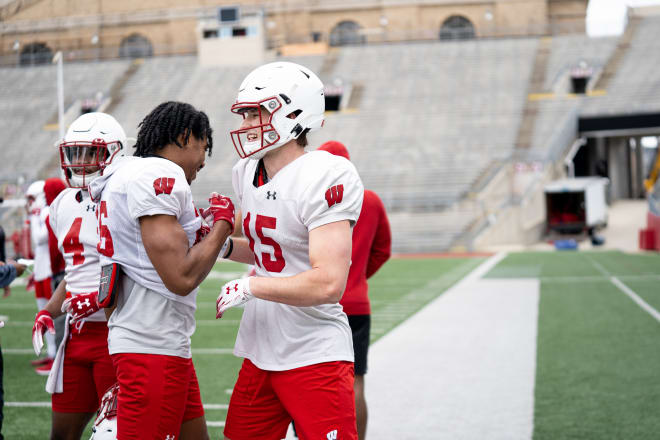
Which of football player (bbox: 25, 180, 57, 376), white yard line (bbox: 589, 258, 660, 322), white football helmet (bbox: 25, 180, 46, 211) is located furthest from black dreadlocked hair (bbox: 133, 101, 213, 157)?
white yard line (bbox: 589, 258, 660, 322)

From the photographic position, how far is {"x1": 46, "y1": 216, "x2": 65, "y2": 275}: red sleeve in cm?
672

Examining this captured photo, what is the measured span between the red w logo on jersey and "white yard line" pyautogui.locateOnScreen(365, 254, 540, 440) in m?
3.22

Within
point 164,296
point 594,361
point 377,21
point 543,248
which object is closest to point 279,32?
point 377,21

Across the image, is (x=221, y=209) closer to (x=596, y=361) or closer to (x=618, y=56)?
(x=596, y=361)

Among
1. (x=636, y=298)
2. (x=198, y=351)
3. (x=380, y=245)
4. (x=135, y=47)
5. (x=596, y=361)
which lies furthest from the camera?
(x=135, y=47)

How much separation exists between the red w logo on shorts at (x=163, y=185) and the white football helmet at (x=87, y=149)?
3.20 ft

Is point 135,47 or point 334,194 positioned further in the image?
point 135,47

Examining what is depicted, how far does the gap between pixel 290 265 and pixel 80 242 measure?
1471 millimetres

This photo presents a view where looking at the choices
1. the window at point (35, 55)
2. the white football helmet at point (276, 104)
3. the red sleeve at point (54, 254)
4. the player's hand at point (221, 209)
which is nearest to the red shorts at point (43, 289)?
the red sleeve at point (54, 254)

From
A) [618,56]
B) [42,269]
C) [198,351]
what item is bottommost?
A: [198,351]

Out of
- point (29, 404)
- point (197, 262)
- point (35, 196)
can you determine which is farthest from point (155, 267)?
point (35, 196)

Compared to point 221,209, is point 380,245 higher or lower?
lower

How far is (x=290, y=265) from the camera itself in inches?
124

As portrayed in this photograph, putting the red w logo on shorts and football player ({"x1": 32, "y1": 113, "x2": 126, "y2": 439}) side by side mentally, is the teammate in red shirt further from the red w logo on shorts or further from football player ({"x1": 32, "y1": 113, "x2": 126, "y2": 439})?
the red w logo on shorts
